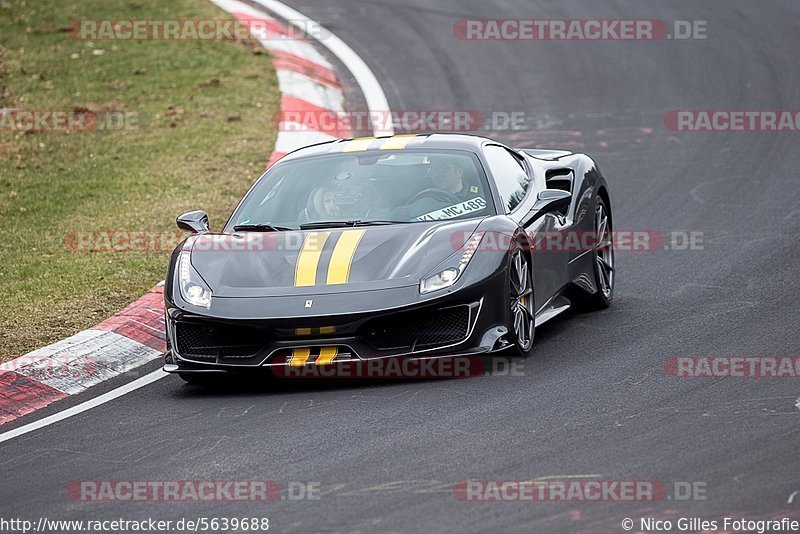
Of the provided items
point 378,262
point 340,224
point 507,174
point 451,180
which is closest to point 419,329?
point 378,262

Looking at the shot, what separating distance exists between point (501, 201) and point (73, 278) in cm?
350

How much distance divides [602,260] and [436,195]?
1.84 metres

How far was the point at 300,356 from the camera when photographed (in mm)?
7070

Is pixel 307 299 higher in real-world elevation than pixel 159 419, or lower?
higher

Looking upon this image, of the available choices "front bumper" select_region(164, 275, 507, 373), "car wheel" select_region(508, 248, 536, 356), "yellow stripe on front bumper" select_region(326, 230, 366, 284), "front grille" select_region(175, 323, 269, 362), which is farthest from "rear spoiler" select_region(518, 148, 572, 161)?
"front grille" select_region(175, 323, 269, 362)

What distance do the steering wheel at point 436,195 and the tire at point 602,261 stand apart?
1490 millimetres

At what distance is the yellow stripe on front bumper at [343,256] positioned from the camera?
7.18 meters

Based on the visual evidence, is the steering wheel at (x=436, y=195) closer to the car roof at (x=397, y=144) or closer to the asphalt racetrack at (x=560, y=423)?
the car roof at (x=397, y=144)

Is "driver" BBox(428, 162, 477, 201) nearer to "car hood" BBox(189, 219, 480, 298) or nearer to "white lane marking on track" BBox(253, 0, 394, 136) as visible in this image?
Result: "car hood" BBox(189, 219, 480, 298)

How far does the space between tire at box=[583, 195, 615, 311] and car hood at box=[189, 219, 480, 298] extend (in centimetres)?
176

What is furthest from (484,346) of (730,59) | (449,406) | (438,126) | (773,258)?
(730,59)

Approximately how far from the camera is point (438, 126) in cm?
1445

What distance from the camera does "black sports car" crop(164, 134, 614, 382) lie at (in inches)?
278

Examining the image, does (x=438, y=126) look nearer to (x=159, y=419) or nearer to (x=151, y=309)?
(x=151, y=309)
